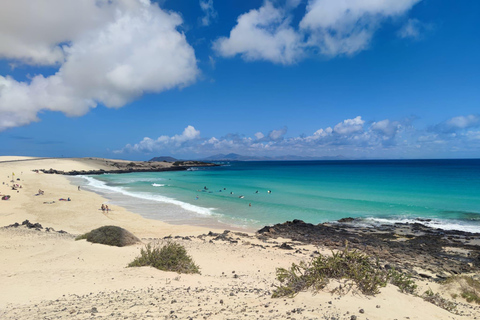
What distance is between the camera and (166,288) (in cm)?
704

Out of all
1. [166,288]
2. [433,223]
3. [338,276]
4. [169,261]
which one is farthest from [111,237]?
[433,223]

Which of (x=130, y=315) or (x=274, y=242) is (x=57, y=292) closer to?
(x=130, y=315)

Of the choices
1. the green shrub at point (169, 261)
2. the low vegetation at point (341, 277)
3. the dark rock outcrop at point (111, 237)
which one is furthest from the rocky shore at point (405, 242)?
the green shrub at point (169, 261)

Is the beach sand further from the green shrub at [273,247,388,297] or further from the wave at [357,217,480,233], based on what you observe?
the wave at [357,217,480,233]

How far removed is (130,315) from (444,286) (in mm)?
10146

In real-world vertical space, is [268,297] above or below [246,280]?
above

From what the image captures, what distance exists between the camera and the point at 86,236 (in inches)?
519

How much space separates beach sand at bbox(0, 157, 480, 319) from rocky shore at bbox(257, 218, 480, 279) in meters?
1.90

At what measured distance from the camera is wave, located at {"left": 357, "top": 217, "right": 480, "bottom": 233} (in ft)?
64.0

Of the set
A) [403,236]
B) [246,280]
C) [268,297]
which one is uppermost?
[268,297]

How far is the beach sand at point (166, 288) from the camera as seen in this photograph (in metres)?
5.20

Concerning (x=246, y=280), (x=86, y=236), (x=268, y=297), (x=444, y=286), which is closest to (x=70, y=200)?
(x=86, y=236)

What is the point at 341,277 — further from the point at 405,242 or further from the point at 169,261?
the point at 405,242

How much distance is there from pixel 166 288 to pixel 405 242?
14885 millimetres
